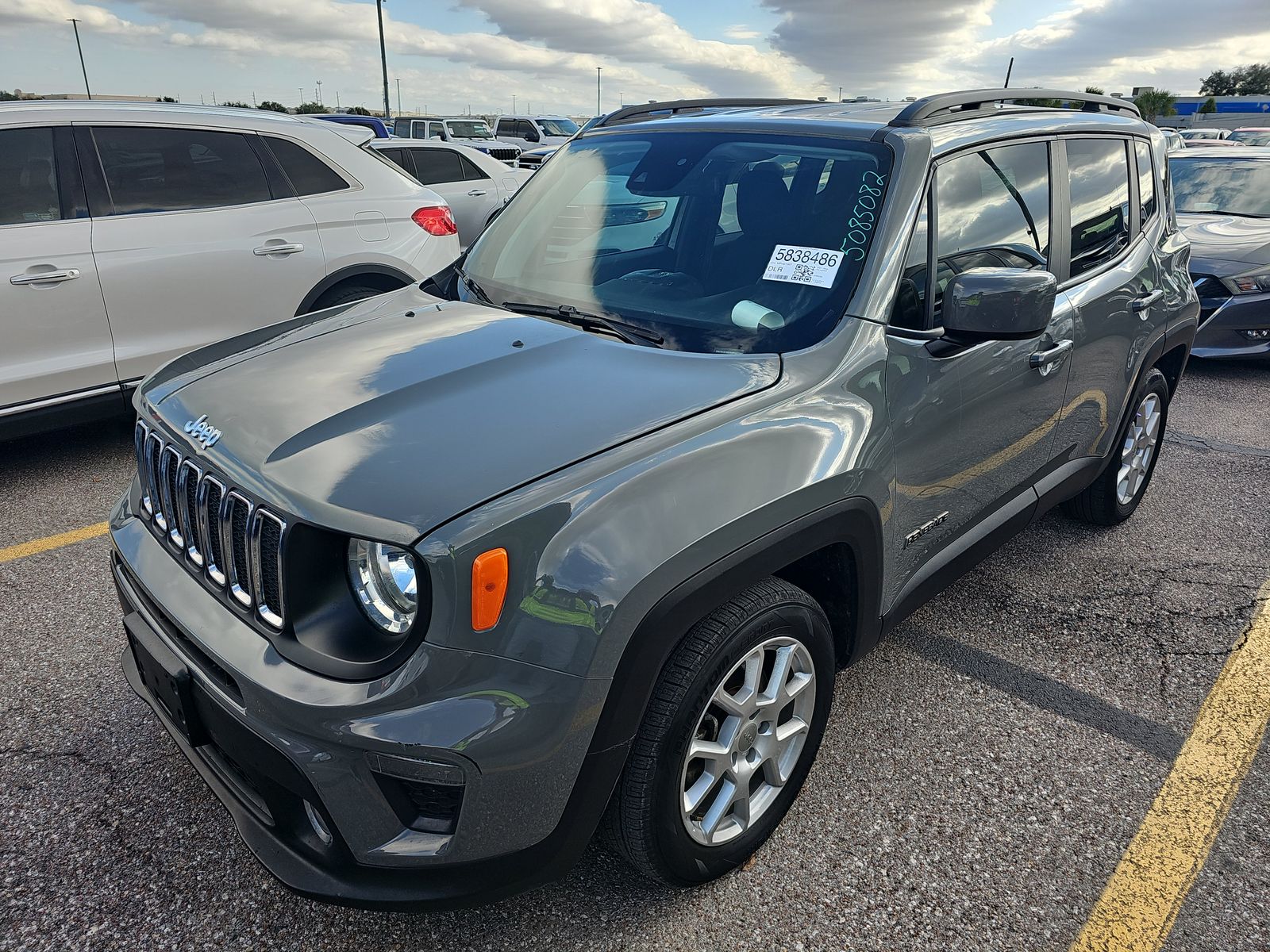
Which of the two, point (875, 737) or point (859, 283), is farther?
point (875, 737)

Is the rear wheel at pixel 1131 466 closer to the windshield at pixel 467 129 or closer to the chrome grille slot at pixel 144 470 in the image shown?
the chrome grille slot at pixel 144 470

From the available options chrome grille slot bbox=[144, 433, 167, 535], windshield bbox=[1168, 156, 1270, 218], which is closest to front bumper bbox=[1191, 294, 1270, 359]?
windshield bbox=[1168, 156, 1270, 218]

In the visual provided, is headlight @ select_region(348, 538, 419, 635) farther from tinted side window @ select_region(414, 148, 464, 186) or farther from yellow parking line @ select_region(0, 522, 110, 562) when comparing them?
tinted side window @ select_region(414, 148, 464, 186)

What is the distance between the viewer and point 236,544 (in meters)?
1.82

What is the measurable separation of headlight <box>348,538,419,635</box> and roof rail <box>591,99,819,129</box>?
214cm

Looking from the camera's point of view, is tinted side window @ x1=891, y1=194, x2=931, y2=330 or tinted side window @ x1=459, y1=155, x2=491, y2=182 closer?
tinted side window @ x1=891, y1=194, x2=931, y2=330

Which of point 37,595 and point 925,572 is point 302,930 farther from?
point 37,595

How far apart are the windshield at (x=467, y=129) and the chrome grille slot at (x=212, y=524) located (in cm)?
2214

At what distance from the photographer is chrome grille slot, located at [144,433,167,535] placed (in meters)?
2.15

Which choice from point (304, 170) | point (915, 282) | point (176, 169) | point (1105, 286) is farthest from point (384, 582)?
point (304, 170)

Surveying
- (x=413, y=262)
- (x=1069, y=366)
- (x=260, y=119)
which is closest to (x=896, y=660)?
(x=1069, y=366)

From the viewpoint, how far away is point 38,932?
2.00 meters

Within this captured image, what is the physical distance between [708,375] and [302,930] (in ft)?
5.05

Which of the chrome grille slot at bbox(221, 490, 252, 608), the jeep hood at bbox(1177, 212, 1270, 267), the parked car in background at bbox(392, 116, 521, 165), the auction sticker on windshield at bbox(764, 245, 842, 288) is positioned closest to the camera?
the chrome grille slot at bbox(221, 490, 252, 608)
